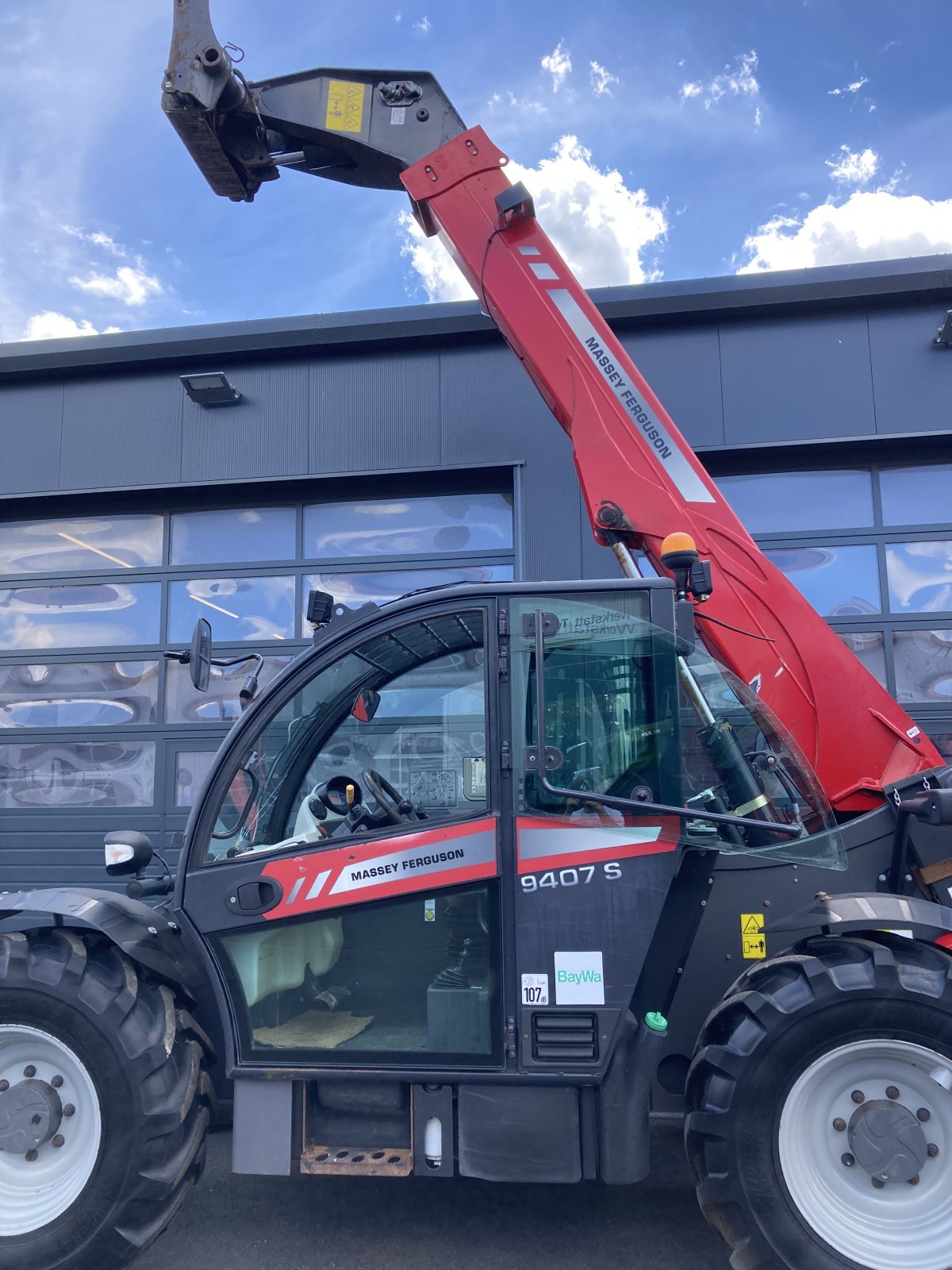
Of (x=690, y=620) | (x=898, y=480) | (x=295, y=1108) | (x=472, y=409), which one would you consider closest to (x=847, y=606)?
(x=898, y=480)

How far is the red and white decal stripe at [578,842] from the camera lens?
3.10m

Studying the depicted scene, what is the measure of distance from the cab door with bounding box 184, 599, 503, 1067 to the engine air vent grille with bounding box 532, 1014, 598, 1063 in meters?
0.14

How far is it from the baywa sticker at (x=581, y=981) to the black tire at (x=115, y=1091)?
4.58 ft

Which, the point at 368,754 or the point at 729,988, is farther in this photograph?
the point at 368,754

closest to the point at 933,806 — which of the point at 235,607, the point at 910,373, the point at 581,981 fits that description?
the point at 581,981

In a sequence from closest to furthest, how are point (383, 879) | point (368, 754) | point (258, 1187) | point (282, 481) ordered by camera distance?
point (383, 879) → point (368, 754) → point (258, 1187) → point (282, 481)

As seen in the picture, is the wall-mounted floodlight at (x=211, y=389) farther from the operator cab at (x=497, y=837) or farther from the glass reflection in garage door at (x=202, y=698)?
the operator cab at (x=497, y=837)

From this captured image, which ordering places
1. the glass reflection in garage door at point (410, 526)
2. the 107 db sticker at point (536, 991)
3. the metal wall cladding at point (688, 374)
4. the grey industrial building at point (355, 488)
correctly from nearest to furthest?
the 107 db sticker at point (536, 991) → the grey industrial building at point (355, 488) → the metal wall cladding at point (688, 374) → the glass reflection in garage door at point (410, 526)

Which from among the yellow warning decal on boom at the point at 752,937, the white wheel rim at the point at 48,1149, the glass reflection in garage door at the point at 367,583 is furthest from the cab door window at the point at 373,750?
the glass reflection in garage door at the point at 367,583

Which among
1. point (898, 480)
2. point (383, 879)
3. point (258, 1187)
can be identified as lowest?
point (258, 1187)

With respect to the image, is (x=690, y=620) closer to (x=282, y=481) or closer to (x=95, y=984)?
(x=95, y=984)

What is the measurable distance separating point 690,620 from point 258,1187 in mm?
3123

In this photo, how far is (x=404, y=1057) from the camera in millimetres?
3174

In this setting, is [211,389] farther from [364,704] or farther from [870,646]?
[870,646]
